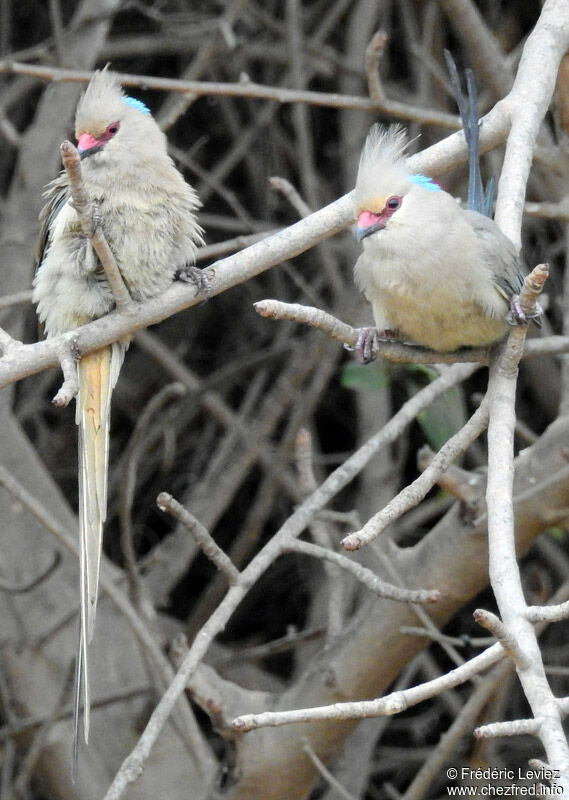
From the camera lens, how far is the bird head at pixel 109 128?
6.85 feet

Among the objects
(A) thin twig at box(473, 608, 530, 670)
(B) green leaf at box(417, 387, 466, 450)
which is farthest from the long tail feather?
(A) thin twig at box(473, 608, 530, 670)

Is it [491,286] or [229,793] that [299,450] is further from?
[229,793]

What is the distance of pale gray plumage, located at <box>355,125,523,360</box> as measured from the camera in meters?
1.85

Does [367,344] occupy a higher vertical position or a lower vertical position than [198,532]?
higher

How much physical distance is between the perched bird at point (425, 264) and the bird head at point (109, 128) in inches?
18.0

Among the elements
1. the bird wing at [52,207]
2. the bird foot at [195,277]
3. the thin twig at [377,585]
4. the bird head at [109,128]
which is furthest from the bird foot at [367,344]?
the bird wing at [52,207]

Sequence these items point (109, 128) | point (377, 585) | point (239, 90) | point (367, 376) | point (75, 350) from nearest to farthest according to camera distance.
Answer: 1. point (75, 350)
2. point (377, 585)
3. point (109, 128)
4. point (239, 90)
5. point (367, 376)

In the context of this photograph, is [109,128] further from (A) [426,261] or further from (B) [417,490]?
(B) [417,490]

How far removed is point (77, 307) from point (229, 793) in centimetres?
116

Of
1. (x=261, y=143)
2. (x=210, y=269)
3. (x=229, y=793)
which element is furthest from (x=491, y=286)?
(x=261, y=143)

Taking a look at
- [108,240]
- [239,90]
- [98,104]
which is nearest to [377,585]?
[108,240]

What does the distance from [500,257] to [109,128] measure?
2.63 ft

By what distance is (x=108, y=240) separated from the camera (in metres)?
2.07

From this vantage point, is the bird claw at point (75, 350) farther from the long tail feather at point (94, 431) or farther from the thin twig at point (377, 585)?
the thin twig at point (377, 585)
